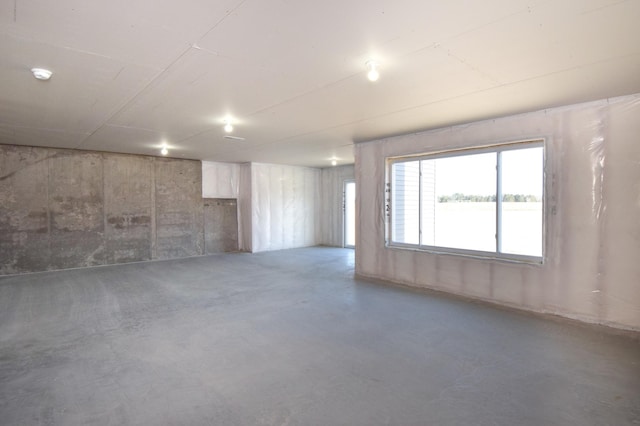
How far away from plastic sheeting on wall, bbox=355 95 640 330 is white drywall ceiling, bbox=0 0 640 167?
0.25 meters

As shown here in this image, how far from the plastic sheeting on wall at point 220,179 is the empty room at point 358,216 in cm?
170

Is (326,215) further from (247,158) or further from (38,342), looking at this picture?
(38,342)

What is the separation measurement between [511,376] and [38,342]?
3.92 m

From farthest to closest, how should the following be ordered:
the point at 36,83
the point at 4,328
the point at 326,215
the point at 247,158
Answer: the point at 326,215 → the point at 247,158 → the point at 4,328 → the point at 36,83

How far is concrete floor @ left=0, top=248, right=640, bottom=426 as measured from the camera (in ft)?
6.34

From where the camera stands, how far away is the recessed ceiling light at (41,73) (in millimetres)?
2602

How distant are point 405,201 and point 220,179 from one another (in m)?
5.05

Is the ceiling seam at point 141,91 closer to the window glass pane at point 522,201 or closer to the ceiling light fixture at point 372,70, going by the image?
the ceiling light fixture at point 372,70

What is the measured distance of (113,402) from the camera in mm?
2029

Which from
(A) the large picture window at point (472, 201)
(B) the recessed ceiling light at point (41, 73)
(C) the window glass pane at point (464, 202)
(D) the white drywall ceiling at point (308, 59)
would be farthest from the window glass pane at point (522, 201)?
(B) the recessed ceiling light at point (41, 73)

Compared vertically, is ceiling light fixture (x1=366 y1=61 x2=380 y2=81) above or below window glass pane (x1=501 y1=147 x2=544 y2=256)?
above

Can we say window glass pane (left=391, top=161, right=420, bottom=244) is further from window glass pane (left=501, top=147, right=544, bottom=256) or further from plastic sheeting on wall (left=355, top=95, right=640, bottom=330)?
window glass pane (left=501, top=147, right=544, bottom=256)

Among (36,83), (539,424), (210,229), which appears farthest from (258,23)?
(210,229)

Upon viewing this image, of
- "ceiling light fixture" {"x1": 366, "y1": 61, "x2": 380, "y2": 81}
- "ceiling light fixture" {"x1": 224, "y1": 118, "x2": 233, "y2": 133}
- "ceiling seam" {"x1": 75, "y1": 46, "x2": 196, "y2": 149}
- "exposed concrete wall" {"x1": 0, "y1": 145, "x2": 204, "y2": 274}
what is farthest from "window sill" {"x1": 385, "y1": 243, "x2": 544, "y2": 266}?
"exposed concrete wall" {"x1": 0, "y1": 145, "x2": 204, "y2": 274}
